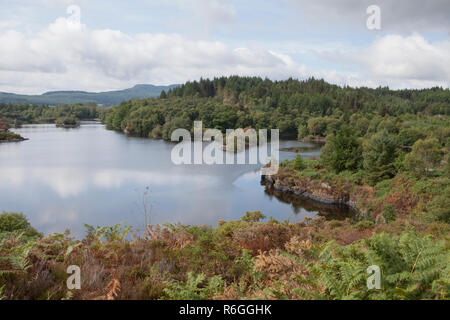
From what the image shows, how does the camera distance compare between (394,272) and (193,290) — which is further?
(193,290)

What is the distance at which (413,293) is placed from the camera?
3197 millimetres

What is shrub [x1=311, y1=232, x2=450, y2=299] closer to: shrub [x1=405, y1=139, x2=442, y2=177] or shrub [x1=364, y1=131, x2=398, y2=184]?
shrub [x1=405, y1=139, x2=442, y2=177]

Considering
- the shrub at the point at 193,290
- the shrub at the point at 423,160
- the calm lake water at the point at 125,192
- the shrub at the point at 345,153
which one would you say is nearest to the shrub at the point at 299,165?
the shrub at the point at 345,153

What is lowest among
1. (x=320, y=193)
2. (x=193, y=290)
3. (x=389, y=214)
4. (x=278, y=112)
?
(x=320, y=193)

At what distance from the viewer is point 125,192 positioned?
26047 millimetres

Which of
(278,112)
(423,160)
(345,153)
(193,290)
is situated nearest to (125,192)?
(345,153)

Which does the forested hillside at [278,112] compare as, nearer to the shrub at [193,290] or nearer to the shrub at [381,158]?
the shrub at [381,158]

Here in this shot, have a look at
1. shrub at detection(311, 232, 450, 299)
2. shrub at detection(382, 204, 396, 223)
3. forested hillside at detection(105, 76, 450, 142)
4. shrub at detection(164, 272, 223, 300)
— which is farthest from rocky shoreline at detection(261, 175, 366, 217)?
forested hillside at detection(105, 76, 450, 142)

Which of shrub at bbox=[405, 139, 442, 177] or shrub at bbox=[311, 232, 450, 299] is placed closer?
shrub at bbox=[311, 232, 450, 299]

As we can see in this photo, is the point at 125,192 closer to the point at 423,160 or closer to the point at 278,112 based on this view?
the point at 423,160

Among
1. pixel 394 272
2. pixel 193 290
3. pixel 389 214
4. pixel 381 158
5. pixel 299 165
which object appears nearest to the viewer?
pixel 394 272

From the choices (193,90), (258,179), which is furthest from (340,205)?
(193,90)

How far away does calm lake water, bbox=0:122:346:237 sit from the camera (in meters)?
20.8

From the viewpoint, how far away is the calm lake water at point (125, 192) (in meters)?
20.8
